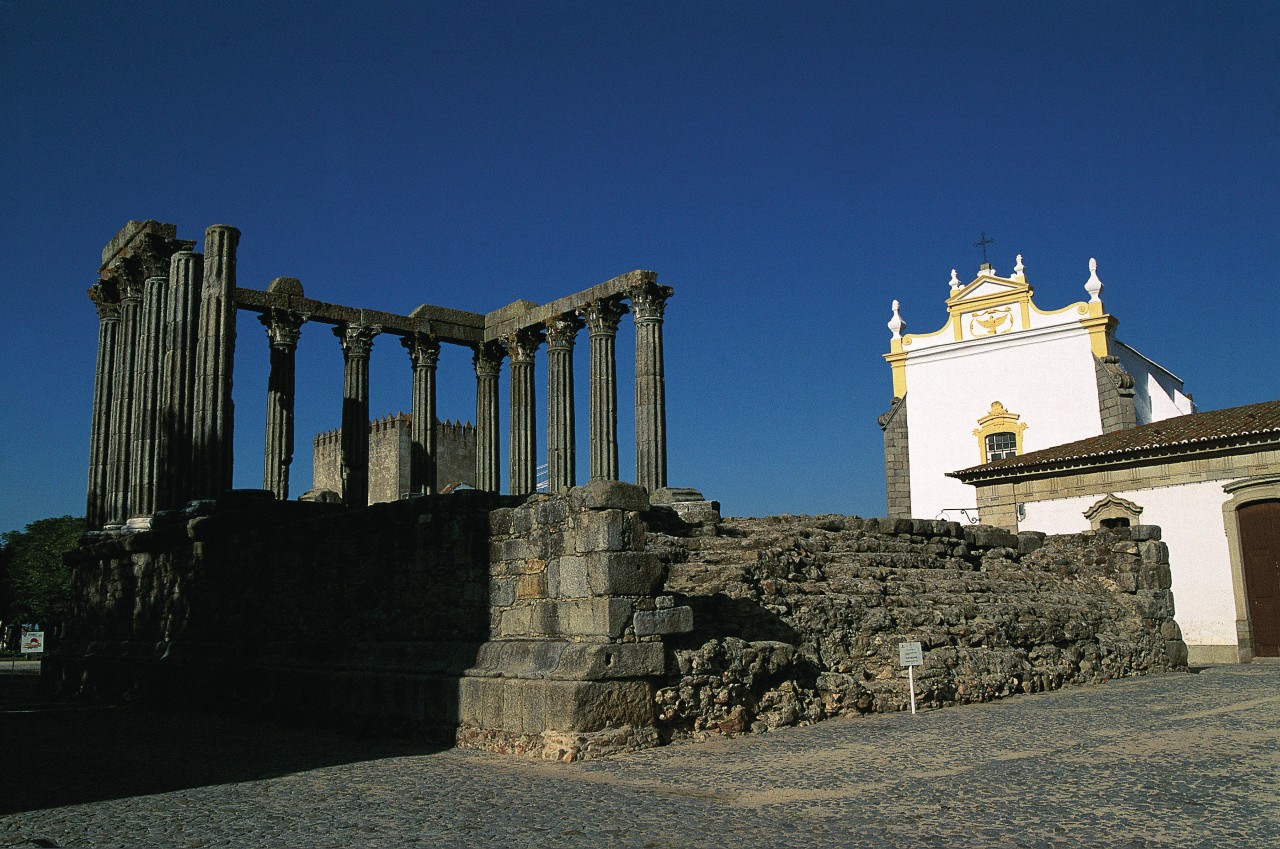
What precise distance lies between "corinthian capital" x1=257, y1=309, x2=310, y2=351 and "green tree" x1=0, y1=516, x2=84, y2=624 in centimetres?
2762

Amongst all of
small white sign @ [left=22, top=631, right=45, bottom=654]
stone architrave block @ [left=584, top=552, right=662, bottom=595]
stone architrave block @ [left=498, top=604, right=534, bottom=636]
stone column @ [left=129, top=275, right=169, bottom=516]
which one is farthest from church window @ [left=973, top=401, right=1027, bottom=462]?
small white sign @ [left=22, top=631, right=45, bottom=654]

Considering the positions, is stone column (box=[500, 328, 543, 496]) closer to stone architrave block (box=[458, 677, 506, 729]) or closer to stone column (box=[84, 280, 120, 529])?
stone column (box=[84, 280, 120, 529])

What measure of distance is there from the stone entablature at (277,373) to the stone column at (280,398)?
1.3 inches

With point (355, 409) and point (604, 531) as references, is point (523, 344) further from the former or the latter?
point (604, 531)

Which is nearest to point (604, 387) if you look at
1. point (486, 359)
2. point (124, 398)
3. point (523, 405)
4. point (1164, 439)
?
point (523, 405)

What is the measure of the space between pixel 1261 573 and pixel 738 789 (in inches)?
666

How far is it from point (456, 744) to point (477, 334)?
19.7 m

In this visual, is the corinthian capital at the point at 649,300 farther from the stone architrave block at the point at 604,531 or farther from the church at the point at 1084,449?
the stone architrave block at the point at 604,531

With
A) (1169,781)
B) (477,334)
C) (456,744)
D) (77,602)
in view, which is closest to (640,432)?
(477,334)

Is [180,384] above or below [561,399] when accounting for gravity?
below

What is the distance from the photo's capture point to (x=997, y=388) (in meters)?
30.2

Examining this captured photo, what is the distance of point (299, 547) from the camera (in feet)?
41.6

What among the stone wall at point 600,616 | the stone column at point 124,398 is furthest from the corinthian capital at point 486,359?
the stone wall at point 600,616

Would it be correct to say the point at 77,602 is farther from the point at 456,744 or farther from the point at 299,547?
the point at 456,744
